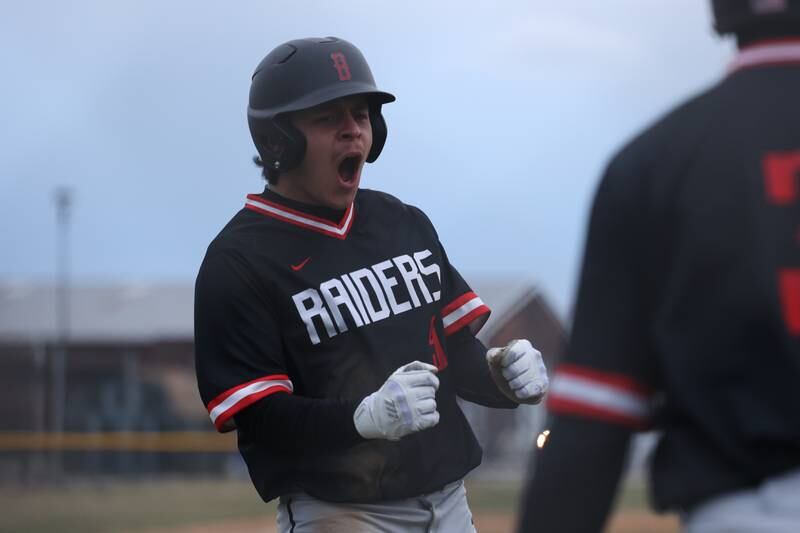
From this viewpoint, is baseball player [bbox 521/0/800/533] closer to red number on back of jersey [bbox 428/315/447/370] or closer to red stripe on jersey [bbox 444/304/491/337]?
red number on back of jersey [bbox 428/315/447/370]

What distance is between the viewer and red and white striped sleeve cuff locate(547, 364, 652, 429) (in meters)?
1.69

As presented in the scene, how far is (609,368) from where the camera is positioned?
1703mm

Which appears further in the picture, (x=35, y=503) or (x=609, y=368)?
(x=35, y=503)

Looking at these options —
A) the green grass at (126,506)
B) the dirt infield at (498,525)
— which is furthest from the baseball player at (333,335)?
the green grass at (126,506)

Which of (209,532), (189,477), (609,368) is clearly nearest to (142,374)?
(189,477)

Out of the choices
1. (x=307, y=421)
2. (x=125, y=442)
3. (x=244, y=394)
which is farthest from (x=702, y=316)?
(x=125, y=442)

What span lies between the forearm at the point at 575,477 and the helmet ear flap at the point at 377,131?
1.72m

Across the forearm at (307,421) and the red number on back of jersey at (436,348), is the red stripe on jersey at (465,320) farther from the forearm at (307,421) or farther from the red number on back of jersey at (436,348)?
the forearm at (307,421)

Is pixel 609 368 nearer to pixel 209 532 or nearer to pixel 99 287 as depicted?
pixel 209 532

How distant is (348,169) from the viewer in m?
3.19

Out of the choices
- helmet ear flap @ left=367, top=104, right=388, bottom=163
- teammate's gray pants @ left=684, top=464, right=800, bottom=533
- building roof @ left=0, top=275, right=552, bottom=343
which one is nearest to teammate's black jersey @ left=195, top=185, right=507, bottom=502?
helmet ear flap @ left=367, top=104, right=388, bottom=163

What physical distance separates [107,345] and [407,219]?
86.2ft

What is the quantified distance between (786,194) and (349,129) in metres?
1.65

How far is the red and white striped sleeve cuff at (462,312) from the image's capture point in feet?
10.8
